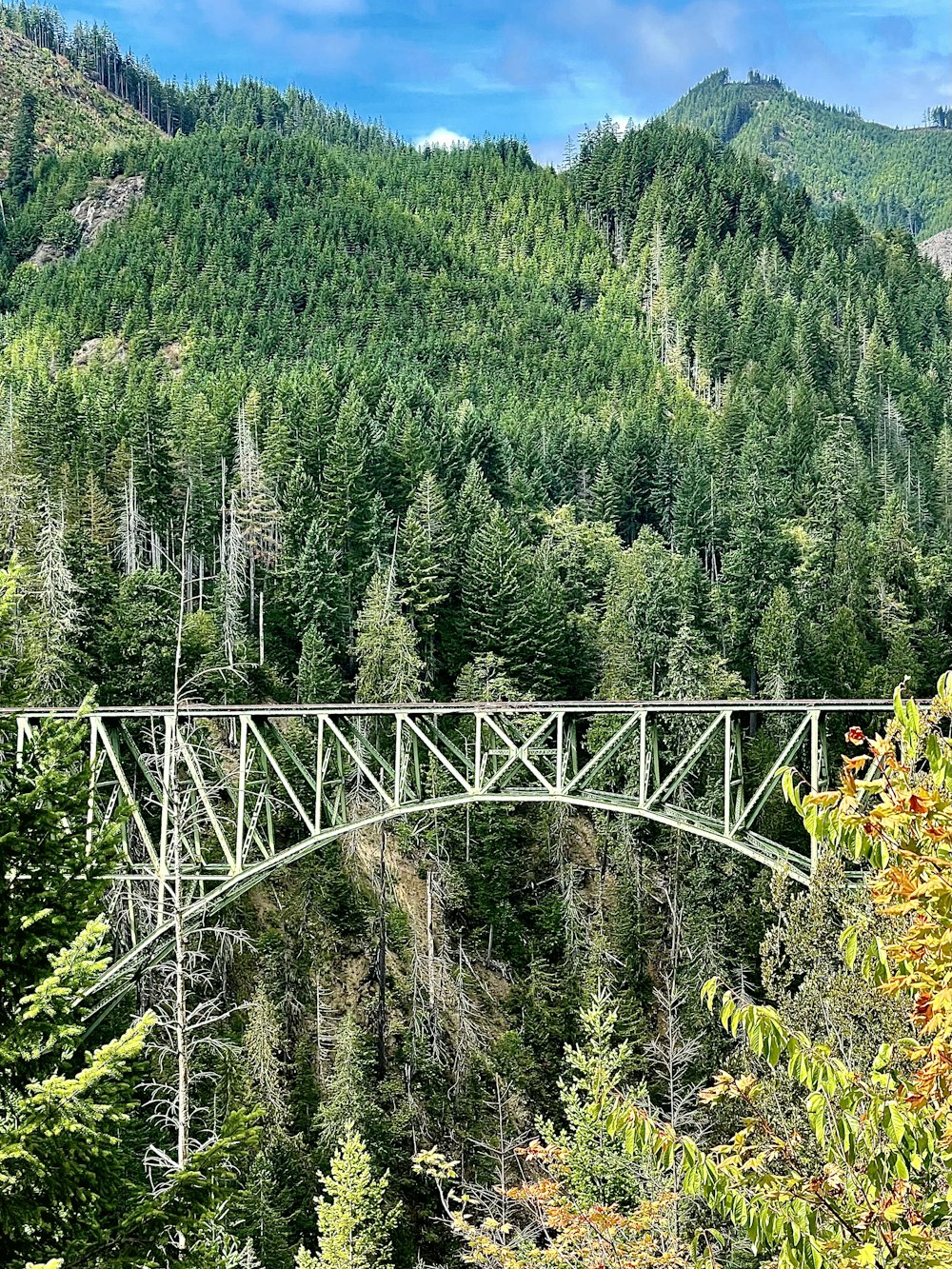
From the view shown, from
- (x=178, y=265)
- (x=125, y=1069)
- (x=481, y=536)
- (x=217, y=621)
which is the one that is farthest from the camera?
(x=178, y=265)

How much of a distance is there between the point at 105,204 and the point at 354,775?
98.5m

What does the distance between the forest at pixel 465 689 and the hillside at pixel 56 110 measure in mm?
38715

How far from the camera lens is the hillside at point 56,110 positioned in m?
164

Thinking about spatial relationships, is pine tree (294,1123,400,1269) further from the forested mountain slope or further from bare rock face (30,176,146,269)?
bare rock face (30,176,146,269)

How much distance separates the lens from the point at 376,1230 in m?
34.4

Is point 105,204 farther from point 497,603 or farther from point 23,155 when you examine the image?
point 497,603

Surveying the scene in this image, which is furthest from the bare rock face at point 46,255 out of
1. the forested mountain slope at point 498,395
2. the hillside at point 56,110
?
the hillside at point 56,110

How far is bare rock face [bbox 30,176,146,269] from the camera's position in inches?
4838

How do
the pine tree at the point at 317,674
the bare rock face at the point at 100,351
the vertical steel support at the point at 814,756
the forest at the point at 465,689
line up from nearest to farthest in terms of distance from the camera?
the forest at the point at 465,689
the vertical steel support at the point at 814,756
the pine tree at the point at 317,674
the bare rock face at the point at 100,351

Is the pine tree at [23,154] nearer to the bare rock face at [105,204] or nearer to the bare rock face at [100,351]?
the bare rock face at [105,204]

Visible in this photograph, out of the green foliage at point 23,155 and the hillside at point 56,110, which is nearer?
the green foliage at point 23,155

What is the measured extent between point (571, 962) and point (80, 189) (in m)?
107

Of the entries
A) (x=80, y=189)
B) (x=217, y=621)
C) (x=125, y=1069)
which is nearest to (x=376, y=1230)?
(x=217, y=621)

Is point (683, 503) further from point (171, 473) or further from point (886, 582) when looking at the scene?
point (171, 473)
